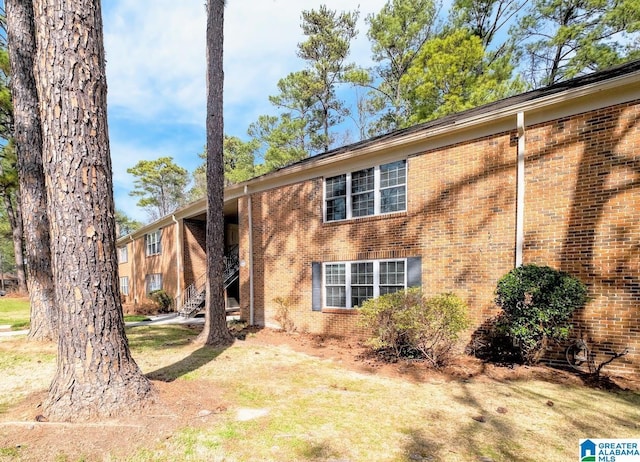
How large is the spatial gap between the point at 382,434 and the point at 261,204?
9114 millimetres

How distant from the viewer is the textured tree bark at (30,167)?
24.0 ft

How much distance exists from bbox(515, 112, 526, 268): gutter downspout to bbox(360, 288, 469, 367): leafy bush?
1569mm

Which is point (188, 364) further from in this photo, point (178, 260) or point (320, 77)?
point (320, 77)

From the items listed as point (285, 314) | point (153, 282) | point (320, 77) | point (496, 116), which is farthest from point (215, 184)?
point (320, 77)

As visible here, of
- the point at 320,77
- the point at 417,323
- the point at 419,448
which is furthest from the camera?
the point at 320,77

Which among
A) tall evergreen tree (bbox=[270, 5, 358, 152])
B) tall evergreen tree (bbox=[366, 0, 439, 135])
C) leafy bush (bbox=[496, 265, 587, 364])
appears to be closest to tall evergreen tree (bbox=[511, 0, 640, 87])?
tall evergreen tree (bbox=[366, 0, 439, 135])

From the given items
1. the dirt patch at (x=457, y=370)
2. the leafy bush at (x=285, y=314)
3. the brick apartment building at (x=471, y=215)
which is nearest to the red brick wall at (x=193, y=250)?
the brick apartment building at (x=471, y=215)

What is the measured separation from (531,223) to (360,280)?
4262mm

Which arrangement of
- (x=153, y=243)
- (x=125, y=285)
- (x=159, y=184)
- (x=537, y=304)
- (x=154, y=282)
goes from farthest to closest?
(x=159, y=184) < (x=125, y=285) < (x=153, y=243) < (x=154, y=282) < (x=537, y=304)

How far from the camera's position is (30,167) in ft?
24.2

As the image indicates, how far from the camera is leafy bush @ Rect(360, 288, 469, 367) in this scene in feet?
19.8

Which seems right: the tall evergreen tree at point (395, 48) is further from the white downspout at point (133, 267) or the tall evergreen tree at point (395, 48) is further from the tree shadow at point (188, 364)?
the white downspout at point (133, 267)

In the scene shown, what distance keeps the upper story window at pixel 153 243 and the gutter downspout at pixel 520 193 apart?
18213mm

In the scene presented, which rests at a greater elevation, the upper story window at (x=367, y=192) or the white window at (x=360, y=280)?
the upper story window at (x=367, y=192)
